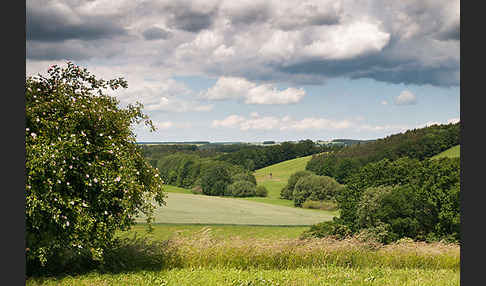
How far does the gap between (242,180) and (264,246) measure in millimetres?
74647

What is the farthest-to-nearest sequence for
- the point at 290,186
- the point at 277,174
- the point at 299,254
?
the point at 277,174, the point at 290,186, the point at 299,254

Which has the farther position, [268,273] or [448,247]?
[448,247]

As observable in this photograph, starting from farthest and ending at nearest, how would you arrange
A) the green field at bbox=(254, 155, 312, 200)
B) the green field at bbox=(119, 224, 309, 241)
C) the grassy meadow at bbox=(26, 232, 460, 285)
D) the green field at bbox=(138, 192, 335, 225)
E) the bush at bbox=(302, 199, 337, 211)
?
the green field at bbox=(254, 155, 312, 200) < the bush at bbox=(302, 199, 337, 211) < the green field at bbox=(138, 192, 335, 225) < the green field at bbox=(119, 224, 309, 241) < the grassy meadow at bbox=(26, 232, 460, 285)

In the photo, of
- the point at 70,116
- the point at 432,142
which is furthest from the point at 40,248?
the point at 432,142

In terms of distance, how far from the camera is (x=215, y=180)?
8356 cm

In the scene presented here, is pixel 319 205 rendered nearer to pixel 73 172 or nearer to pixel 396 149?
pixel 396 149

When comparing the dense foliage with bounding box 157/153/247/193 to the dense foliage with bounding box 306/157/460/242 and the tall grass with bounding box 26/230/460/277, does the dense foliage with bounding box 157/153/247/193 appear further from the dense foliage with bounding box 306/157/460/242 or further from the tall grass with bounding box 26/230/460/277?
the tall grass with bounding box 26/230/460/277

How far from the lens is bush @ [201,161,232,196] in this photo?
8300cm

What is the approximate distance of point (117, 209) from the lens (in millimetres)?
7711

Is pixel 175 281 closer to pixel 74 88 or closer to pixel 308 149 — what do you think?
pixel 74 88

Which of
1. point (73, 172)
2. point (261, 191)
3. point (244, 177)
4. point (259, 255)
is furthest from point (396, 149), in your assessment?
point (73, 172)

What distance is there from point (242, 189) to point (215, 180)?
19.5 ft

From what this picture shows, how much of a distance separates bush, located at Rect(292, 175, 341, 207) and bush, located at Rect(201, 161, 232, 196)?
19.4m

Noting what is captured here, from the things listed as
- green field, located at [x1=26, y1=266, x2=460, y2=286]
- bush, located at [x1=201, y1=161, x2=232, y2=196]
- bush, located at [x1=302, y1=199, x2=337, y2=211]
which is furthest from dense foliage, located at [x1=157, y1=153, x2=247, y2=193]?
green field, located at [x1=26, y1=266, x2=460, y2=286]
